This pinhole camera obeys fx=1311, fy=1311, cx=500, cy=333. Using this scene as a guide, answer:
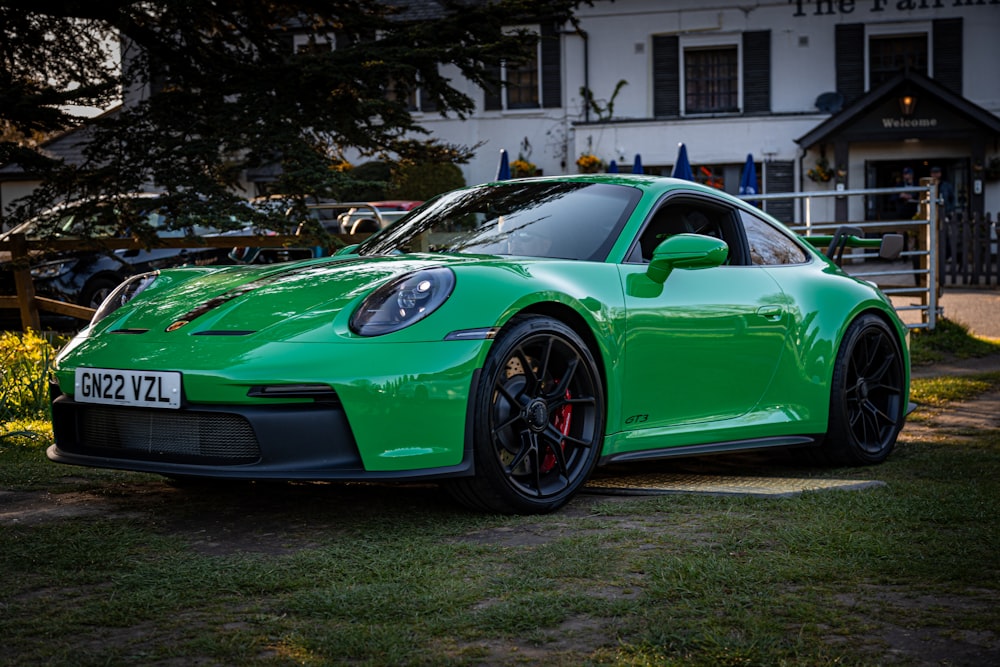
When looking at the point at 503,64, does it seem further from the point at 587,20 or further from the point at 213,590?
the point at 587,20

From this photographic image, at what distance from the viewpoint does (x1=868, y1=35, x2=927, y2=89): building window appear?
3136 cm

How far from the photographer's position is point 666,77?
32.2m

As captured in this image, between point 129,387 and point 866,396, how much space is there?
3.70 meters

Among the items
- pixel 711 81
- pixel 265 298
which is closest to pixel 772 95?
pixel 711 81

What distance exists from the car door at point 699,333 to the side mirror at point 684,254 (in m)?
0.05

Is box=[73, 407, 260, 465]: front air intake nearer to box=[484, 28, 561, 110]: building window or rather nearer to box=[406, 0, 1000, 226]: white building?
box=[406, 0, 1000, 226]: white building

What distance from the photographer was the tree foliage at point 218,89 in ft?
30.8

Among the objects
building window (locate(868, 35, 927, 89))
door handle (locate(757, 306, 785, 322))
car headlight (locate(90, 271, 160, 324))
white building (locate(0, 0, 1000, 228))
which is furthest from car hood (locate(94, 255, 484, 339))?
building window (locate(868, 35, 927, 89))

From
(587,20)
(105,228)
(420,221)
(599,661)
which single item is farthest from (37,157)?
(587,20)

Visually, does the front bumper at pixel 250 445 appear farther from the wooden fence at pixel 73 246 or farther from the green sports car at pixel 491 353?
the wooden fence at pixel 73 246

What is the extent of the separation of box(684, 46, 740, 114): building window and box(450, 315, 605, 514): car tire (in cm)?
2821

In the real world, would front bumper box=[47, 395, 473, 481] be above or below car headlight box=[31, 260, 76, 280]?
below

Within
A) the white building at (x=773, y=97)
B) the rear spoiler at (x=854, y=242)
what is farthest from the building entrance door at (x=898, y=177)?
the rear spoiler at (x=854, y=242)

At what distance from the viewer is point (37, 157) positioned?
30.4ft
